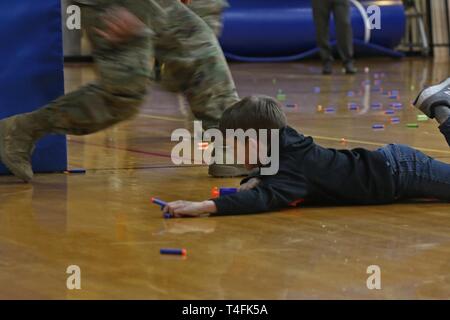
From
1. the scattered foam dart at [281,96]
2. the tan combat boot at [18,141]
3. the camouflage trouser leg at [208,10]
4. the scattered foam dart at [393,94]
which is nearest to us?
the tan combat boot at [18,141]

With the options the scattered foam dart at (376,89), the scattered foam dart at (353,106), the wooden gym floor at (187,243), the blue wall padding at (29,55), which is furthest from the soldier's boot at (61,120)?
the scattered foam dart at (376,89)

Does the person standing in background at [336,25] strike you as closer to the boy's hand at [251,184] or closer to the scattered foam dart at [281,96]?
the scattered foam dart at [281,96]

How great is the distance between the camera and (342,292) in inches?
75.5

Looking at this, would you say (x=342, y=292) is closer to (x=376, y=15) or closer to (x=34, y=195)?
(x=34, y=195)

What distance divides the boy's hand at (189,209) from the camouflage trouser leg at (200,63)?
28.7 inches

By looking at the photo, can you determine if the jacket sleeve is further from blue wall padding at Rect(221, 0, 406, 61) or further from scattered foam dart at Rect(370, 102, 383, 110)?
blue wall padding at Rect(221, 0, 406, 61)

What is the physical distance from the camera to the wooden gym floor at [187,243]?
195 cm

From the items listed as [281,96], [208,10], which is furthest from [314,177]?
[281,96]

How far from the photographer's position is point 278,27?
36.7 feet

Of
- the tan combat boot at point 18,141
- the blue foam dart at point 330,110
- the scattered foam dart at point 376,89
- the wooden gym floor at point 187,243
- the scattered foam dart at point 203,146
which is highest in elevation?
the tan combat boot at point 18,141

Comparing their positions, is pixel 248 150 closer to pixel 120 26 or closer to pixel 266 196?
pixel 266 196

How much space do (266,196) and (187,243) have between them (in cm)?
40
